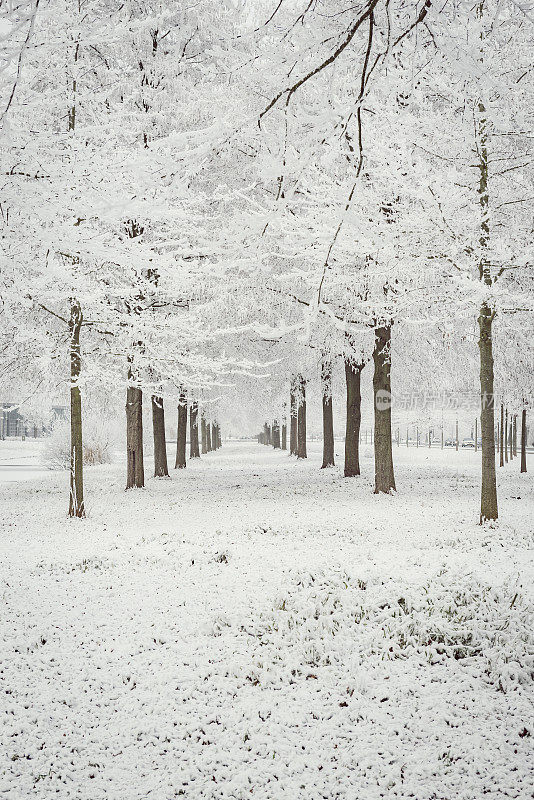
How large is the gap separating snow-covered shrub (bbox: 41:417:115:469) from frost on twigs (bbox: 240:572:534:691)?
21334mm

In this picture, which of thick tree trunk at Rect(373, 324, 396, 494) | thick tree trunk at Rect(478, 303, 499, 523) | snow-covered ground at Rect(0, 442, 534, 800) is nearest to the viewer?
snow-covered ground at Rect(0, 442, 534, 800)

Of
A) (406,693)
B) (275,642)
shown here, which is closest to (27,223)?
(275,642)

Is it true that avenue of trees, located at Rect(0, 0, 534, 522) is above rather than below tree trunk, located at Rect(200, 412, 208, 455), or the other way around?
above

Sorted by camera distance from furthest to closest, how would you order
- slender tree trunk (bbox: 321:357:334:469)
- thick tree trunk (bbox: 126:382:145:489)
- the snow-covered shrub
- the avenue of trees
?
the snow-covered shrub, slender tree trunk (bbox: 321:357:334:469), thick tree trunk (bbox: 126:382:145:489), the avenue of trees

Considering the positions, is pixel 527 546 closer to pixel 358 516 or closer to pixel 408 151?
pixel 358 516

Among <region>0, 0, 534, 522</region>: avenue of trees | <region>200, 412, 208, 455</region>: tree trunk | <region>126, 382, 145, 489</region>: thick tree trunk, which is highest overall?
<region>0, 0, 534, 522</region>: avenue of trees

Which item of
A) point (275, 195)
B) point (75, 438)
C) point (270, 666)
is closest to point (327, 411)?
point (75, 438)

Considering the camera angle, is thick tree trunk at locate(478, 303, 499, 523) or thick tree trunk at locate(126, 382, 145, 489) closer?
→ thick tree trunk at locate(478, 303, 499, 523)

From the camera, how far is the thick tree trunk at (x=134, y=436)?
48.0ft

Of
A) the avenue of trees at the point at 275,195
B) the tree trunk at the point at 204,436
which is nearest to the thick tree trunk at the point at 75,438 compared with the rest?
the avenue of trees at the point at 275,195

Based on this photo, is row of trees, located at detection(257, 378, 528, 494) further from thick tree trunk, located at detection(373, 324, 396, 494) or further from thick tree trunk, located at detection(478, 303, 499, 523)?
thick tree trunk, located at detection(478, 303, 499, 523)

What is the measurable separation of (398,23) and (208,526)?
800cm

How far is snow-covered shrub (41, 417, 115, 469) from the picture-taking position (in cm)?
2600

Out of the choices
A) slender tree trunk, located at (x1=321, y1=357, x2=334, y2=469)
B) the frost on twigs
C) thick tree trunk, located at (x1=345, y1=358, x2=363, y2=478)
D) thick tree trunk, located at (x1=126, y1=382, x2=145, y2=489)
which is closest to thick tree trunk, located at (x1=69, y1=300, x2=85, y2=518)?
thick tree trunk, located at (x1=126, y1=382, x2=145, y2=489)
